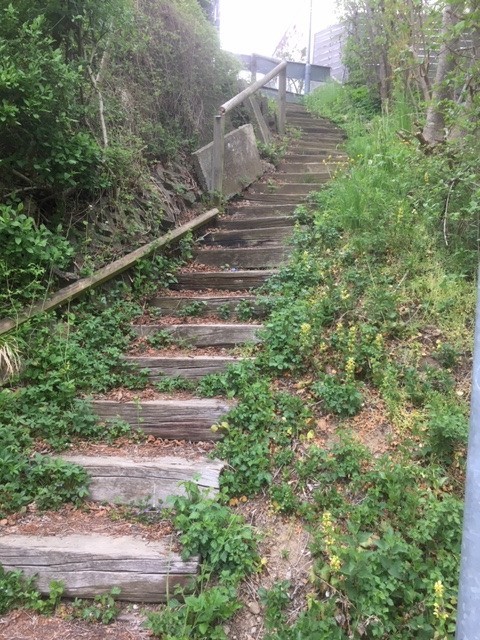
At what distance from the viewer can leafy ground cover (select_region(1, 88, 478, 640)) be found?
84.1 inches

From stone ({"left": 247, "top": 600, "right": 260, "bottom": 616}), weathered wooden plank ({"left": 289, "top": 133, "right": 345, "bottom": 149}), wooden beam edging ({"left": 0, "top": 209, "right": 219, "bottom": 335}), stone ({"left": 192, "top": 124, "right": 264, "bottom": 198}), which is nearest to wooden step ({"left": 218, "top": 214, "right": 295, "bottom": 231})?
wooden beam edging ({"left": 0, "top": 209, "right": 219, "bottom": 335})

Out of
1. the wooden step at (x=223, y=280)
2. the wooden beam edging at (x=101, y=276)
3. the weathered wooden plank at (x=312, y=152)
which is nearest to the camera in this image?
the wooden beam edging at (x=101, y=276)

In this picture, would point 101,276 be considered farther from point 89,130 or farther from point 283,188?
point 283,188

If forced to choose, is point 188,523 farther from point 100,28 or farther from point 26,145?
point 100,28

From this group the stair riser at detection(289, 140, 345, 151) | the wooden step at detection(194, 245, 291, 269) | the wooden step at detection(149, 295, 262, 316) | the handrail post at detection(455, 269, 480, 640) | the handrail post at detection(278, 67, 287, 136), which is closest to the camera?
the handrail post at detection(455, 269, 480, 640)

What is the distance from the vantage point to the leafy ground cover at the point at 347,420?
214 centimetres

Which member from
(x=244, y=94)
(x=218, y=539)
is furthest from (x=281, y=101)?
(x=218, y=539)

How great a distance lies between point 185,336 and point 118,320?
1.89 feet

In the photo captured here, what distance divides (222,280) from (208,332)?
945mm

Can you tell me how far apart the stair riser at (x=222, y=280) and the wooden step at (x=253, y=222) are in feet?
3.25

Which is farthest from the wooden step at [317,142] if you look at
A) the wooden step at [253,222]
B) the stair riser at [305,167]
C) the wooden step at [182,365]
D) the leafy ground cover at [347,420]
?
the wooden step at [182,365]

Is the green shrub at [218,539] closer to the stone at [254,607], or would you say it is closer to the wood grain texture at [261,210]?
the stone at [254,607]

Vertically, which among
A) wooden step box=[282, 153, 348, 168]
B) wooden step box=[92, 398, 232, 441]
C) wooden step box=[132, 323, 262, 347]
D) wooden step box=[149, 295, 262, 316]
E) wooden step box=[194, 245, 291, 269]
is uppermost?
wooden step box=[282, 153, 348, 168]

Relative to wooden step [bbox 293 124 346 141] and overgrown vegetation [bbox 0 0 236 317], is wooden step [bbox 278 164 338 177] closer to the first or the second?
overgrown vegetation [bbox 0 0 236 317]
